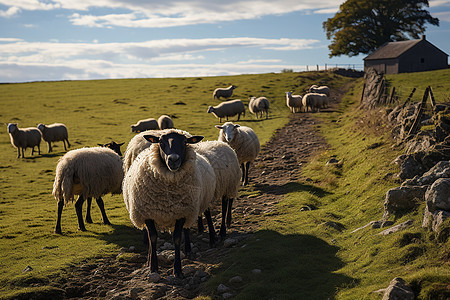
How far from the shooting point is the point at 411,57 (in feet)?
191

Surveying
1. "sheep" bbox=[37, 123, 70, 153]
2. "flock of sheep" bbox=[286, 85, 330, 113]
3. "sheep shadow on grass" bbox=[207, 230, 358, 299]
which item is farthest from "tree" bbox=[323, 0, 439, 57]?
"sheep shadow on grass" bbox=[207, 230, 358, 299]

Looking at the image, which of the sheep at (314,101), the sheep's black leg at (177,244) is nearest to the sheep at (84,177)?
the sheep's black leg at (177,244)

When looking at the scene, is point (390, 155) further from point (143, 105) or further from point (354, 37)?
point (354, 37)

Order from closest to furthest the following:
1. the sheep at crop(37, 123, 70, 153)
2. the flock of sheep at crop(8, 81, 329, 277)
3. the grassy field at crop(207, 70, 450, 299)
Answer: the grassy field at crop(207, 70, 450, 299) < the flock of sheep at crop(8, 81, 329, 277) < the sheep at crop(37, 123, 70, 153)

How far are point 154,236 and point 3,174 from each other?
1660cm

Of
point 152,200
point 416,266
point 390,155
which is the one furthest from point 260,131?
point 416,266

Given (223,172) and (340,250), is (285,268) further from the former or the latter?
(223,172)

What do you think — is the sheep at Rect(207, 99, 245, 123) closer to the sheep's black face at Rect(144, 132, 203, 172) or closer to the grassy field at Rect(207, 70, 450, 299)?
the grassy field at Rect(207, 70, 450, 299)

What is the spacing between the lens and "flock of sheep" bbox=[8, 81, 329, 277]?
7.29 meters

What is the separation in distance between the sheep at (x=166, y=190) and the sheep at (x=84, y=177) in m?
3.59

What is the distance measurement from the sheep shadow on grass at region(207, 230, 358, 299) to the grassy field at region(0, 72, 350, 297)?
3.35 m

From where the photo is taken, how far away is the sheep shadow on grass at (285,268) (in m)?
5.75

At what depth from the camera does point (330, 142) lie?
65.1 feet

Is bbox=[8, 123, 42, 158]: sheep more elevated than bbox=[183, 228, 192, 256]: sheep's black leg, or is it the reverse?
bbox=[8, 123, 42, 158]: sheep
